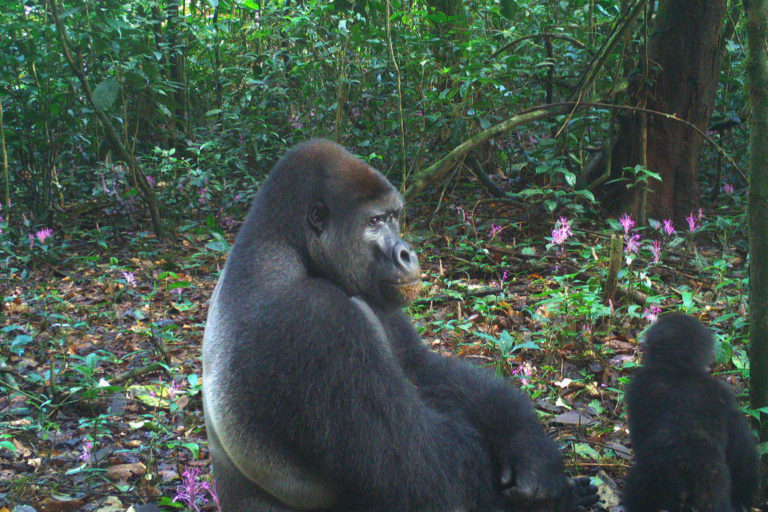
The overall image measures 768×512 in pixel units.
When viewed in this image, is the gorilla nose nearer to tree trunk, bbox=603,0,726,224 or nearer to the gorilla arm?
the gorilla arm

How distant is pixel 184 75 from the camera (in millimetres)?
11133

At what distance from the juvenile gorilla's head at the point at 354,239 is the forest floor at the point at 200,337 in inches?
43.5

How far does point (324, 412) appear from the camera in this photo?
99.1 inches

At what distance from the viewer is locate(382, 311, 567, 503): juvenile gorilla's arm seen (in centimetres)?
284

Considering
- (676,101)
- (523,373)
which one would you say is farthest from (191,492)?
(676,101)

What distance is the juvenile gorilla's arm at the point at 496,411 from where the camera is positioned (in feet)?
9.32

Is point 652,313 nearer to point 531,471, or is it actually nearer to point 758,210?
point 758,210

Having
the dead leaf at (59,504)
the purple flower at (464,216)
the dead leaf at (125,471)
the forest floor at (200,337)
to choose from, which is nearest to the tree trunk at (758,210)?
the forest floor at (200,337)

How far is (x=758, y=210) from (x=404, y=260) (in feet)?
4.96

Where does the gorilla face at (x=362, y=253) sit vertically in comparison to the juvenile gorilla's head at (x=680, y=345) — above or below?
above

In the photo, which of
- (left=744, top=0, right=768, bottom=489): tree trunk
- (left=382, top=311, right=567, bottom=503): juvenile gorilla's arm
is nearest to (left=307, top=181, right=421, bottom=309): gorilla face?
(left=382, top=311, right=567, bottom=503): juvenile gorilla's arm

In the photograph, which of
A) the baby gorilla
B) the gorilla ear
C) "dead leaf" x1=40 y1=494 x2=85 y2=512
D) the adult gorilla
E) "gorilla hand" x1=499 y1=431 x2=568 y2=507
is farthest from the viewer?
"dead leaf" x1=40 y1=494 x2=85 y2=512

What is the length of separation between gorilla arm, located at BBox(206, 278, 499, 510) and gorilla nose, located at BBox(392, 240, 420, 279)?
0.32 meters

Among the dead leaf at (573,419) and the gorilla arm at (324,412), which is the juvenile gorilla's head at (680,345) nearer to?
the dead leaf at (573,419)
